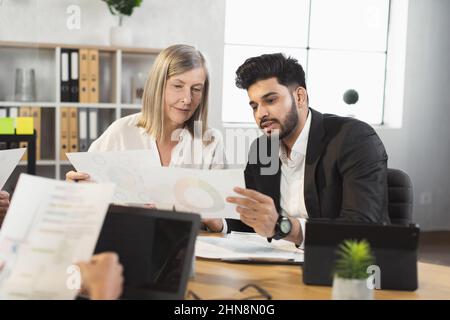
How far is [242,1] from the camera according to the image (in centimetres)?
530

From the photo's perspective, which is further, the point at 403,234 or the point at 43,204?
the point at 403,234

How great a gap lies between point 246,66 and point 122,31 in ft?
8.28

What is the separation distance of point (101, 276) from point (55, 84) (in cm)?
369

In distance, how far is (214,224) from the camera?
2170 mm

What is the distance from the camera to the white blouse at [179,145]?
8.28 feet

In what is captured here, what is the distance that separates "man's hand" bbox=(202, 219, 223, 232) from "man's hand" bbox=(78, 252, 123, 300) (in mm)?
931

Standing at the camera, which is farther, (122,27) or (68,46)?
(122,27)

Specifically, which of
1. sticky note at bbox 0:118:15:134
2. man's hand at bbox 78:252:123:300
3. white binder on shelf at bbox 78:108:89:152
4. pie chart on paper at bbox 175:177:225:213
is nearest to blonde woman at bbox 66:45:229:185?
pie chart on paper at bbox 175:177:225:213

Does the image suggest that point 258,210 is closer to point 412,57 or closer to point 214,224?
point 214,224

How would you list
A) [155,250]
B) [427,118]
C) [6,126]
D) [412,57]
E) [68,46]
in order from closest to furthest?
[155,250]
[6,126]
[68,46]
[412,57]
[427,118]

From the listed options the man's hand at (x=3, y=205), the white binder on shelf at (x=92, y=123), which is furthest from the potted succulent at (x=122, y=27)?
the man's hand at (x=3, y=205)

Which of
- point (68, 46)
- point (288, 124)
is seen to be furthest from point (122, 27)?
point (288, 124)
